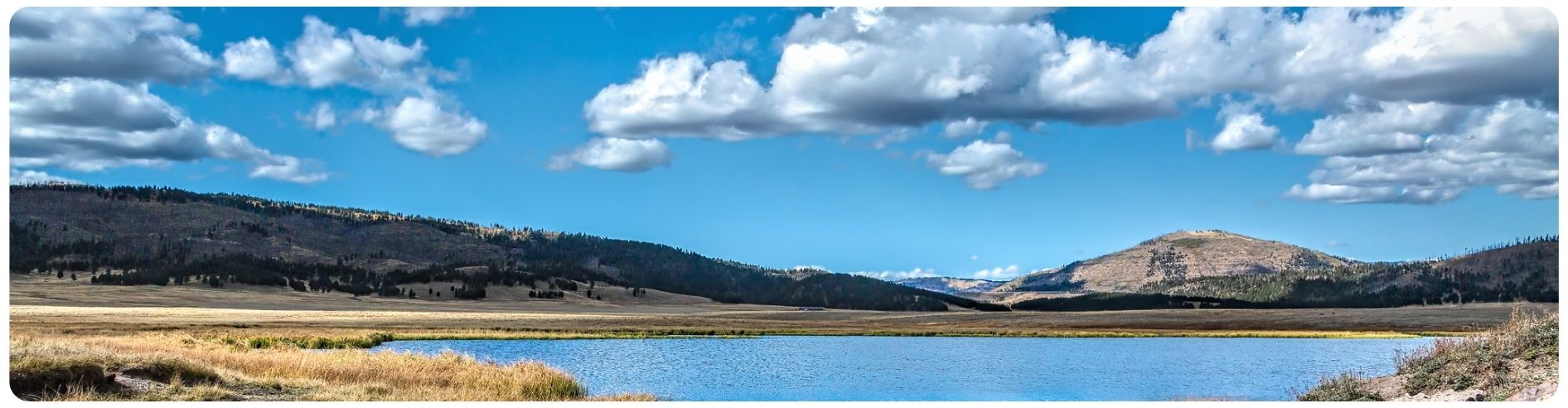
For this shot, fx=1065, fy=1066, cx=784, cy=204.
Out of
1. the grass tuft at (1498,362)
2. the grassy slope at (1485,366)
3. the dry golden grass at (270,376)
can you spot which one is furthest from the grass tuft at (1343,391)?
the dry golden grass at (270,376)

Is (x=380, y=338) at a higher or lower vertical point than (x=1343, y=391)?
lower

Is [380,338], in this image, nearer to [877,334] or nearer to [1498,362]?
[877,334]

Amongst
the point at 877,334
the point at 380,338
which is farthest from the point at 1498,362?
the point at 877,334

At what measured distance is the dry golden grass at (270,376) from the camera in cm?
2052

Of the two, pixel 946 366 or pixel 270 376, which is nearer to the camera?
pixel 270 376

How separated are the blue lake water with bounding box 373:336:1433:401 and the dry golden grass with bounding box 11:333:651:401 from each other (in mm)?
6831

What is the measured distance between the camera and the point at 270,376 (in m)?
26.4

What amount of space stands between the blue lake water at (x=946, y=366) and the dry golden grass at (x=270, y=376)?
683 cm

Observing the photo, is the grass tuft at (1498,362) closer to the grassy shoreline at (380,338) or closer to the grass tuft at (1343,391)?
the grass tuft at (1343,391)

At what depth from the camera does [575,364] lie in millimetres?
52344

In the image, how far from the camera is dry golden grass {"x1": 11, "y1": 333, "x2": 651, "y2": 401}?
67.3 ft

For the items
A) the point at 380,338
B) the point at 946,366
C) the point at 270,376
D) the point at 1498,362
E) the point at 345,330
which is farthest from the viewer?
the point at 345,330

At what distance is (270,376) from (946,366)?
3502 cm
